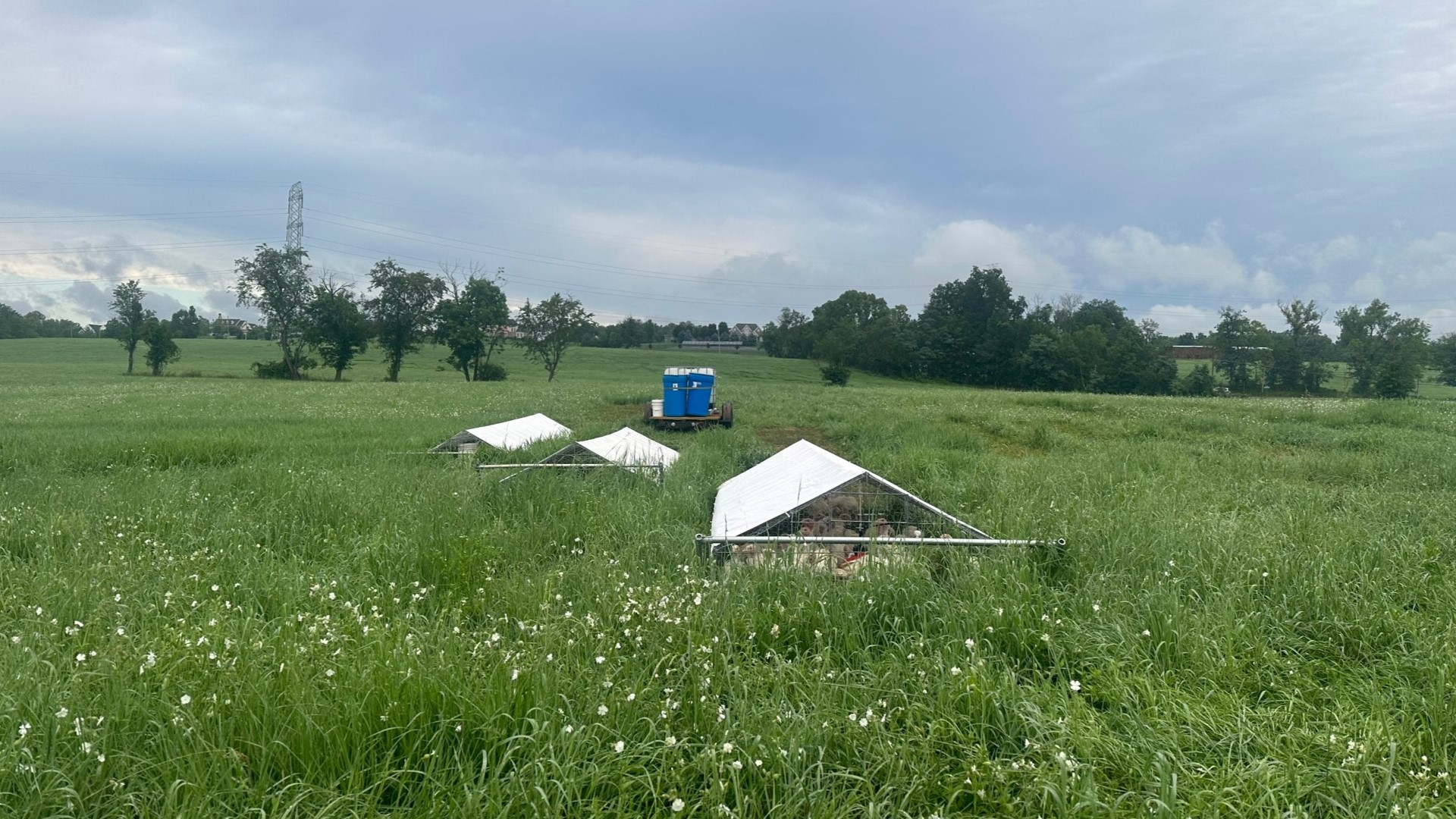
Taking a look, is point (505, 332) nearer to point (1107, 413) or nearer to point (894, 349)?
point (894, 349)

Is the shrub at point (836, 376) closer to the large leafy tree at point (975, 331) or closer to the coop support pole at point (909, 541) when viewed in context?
the large leafy tree at point (975, 331)

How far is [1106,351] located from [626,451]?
64.8 metres

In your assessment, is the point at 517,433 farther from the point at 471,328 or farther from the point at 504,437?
the point at 471,328

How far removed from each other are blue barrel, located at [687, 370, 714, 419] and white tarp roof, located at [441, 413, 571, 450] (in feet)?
14.8

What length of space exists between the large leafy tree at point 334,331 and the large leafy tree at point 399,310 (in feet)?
5.81

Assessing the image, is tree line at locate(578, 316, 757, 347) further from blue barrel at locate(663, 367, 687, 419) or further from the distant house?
blue barrel at locate(663, 367, 687, 419)

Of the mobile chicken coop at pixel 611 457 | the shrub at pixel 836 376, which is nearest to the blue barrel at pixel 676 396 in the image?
the mobile chicken coop at pixel 611 457

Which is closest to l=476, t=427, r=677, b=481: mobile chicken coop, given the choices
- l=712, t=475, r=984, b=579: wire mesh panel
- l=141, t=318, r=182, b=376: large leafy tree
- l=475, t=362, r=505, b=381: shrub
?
l=712, t=475, r=984, b=579: wire mesh panel

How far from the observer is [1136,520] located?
5.80m

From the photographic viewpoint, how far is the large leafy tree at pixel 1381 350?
5250cm

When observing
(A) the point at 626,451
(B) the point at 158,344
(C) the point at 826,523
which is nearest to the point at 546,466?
(A) the point at 626,451

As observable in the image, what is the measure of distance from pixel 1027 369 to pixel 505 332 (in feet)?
152

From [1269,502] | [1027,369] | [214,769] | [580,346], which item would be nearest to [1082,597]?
[214,769]

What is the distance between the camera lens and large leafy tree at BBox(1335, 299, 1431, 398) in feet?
172
